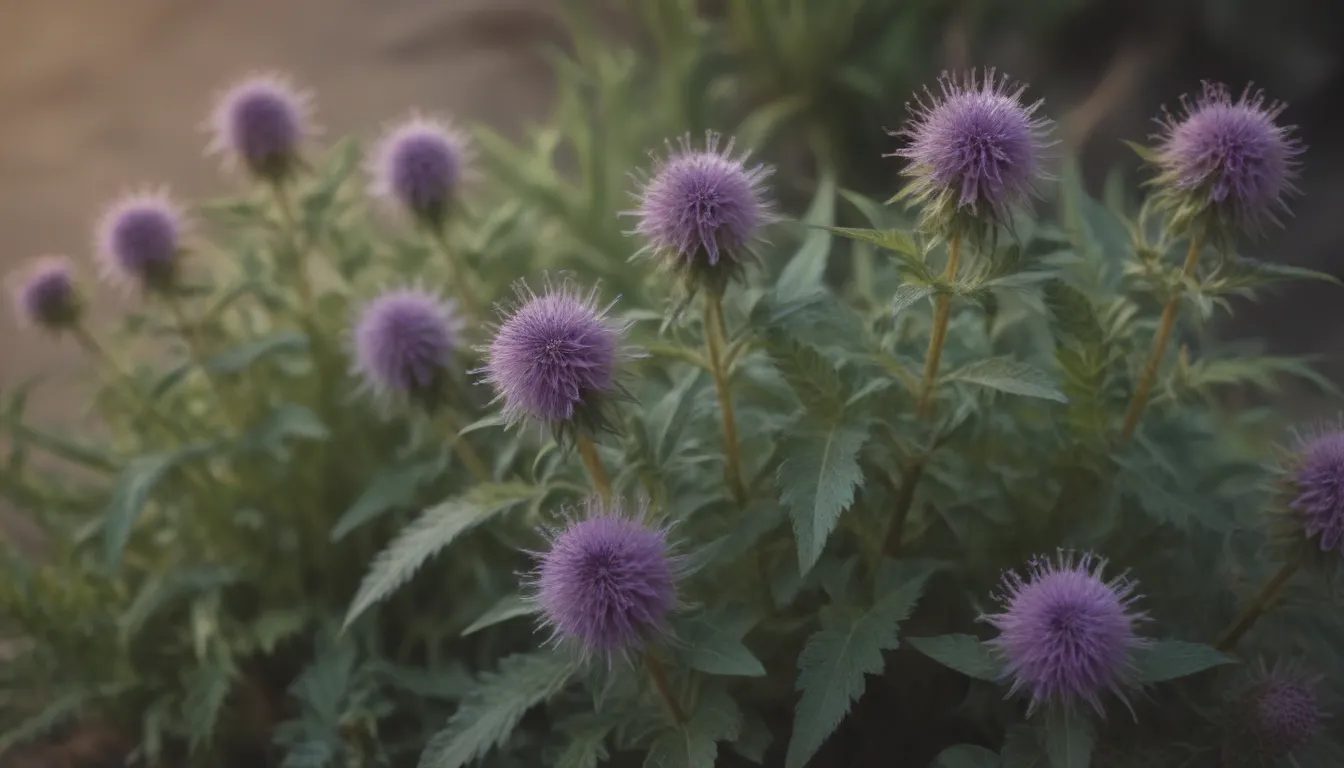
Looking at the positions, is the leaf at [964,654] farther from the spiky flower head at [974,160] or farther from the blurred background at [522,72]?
the blurred background at [522,72]

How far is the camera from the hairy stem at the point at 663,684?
847 millimetres

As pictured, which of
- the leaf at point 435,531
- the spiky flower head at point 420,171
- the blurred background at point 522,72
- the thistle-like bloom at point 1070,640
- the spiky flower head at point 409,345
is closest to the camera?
the thistle-like bloom at point 1070,640

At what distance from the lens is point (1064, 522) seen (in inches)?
40.3

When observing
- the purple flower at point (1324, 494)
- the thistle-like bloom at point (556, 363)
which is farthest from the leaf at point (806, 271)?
the purple flower at point (1324, 494)

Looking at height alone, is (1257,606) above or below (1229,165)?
below

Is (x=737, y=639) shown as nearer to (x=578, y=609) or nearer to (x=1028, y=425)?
(x=578, y=609)

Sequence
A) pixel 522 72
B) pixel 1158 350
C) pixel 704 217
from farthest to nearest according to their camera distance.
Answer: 1. pixel 522 72
2. pixel 1158 350
3. pixel 704 217

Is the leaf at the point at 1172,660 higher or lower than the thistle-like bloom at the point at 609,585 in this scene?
higher

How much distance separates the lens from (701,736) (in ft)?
2.83

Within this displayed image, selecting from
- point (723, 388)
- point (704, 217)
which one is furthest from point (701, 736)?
point (704, 217)

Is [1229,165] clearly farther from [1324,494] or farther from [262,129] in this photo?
[262,129]

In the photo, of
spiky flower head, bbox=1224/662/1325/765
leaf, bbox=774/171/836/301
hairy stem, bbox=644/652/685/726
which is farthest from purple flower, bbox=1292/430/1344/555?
hairy stem, bbox=644/652/685/726

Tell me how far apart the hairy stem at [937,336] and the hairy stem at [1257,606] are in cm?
31

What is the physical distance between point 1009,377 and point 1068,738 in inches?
10.6
